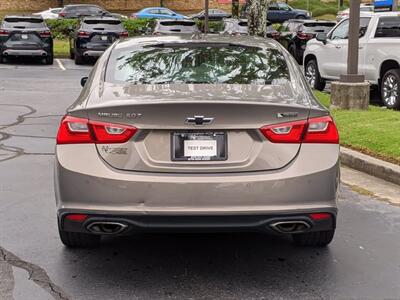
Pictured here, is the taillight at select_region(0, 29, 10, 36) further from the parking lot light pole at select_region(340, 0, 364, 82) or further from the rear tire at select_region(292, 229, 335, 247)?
the rear tire at select_region(292, 229, 335, 247)

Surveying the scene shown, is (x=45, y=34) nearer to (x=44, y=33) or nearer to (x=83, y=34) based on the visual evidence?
(x=44, y=33)

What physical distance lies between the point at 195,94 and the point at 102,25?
2023cm

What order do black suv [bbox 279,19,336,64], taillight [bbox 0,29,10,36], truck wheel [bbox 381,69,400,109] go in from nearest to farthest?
truck wheel [bbox 381,69,400,109]
taillight [bbox 0,29,10,36]
black suv [bbox 279,19,336,64]

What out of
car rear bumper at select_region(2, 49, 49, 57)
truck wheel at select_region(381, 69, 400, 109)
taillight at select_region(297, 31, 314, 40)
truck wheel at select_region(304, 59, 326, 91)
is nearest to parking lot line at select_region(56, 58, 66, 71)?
car rear bumper at select_region(2, 49, 49, 57)

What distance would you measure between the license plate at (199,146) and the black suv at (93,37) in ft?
62.3

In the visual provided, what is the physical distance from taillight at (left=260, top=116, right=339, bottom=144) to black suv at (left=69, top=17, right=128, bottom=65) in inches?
747

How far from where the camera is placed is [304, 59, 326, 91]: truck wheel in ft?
50.8

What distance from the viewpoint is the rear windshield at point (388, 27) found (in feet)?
42.4

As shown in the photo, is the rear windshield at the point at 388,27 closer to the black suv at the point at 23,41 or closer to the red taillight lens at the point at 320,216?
the red taillight lens at the point at 320,216

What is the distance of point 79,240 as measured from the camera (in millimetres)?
5074

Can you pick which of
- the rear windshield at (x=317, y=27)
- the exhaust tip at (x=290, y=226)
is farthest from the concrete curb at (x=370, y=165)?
the rear windshield at (x=317, y=27)

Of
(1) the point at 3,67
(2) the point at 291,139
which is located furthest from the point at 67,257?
(1) the point at 3,67

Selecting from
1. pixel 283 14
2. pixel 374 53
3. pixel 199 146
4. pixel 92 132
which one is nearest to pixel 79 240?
pixel 92 132

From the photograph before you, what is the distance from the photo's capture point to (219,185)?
415 centimetres
